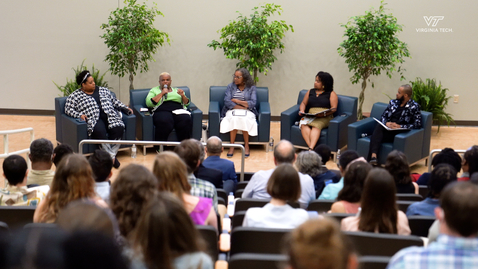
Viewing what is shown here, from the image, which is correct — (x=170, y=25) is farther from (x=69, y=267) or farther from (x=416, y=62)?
(x=69, y=267)

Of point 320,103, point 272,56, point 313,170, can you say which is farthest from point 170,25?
point 313,170

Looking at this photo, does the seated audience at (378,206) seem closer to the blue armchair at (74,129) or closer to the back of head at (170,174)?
the back of head at (170,174)

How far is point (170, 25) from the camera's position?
8.30 m

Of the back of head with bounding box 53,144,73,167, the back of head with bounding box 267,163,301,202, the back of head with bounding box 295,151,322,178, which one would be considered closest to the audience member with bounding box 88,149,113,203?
the back of head with bounding box 53,144,73,167

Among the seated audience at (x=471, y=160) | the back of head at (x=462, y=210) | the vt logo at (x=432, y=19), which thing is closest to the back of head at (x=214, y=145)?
the seated audience at (x=471, y=160)

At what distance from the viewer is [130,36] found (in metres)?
7.47

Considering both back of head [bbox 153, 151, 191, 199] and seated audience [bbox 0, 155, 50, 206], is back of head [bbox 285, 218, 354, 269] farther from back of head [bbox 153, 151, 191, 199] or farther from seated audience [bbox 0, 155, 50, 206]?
seated audience [bbox 0, 155, 50, 206]

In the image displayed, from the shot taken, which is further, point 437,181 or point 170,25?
point 170,25

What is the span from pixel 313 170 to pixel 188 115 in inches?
125

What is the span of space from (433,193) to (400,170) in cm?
59

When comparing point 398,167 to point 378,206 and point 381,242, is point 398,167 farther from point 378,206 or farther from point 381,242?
point 381,242

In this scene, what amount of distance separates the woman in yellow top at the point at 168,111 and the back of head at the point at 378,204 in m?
4.37

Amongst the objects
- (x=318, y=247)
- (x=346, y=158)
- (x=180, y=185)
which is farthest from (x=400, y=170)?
(x=318, y=247)

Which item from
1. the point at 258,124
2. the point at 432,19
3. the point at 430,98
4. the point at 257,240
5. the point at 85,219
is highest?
the point at 432,19
